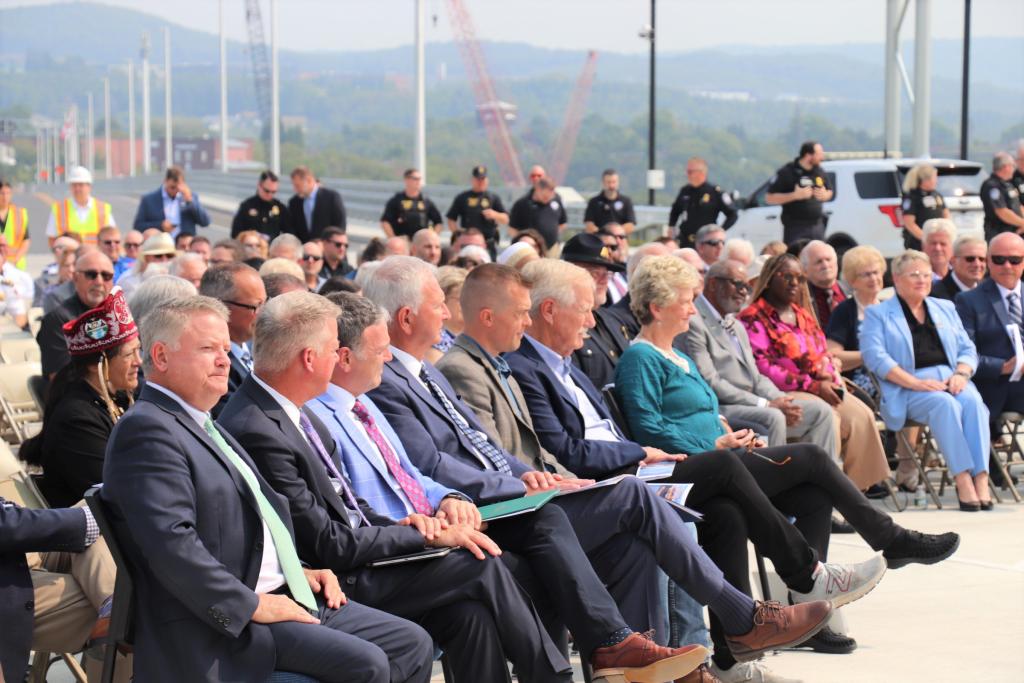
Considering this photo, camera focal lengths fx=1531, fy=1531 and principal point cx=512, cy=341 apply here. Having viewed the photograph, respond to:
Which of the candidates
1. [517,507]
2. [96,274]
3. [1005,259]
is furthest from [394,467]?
[1005,259]

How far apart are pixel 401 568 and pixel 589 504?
0.91 metres

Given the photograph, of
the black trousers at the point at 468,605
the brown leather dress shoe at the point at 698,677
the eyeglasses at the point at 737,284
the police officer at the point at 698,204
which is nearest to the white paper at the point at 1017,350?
the eyeglasses at the point at 737,284

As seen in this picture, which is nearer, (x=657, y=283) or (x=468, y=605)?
(x=468, y=605)

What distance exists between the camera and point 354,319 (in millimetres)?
4832

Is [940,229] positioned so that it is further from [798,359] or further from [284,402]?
[284,402]

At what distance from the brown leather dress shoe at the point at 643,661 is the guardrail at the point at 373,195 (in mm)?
17475

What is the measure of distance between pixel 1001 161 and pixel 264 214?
7531mm

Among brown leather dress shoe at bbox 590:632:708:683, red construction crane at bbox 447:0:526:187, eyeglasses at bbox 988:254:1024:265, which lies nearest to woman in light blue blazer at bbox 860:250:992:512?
eyeglasses at bbox 988:254:1024:265

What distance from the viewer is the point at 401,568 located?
458 cm

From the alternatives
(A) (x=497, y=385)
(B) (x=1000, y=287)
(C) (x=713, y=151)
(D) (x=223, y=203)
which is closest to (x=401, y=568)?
(A) (x=497, y=385)

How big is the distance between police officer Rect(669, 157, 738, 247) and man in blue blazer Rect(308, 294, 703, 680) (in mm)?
13423

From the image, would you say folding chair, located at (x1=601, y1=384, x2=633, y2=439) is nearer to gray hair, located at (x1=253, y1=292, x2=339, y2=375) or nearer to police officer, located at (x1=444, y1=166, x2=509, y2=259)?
gray hair, located at (x1=253, y1=292, x2=339, y2=375)

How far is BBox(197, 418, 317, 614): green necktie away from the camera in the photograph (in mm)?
4066

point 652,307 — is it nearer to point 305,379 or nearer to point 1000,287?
point 305,379
